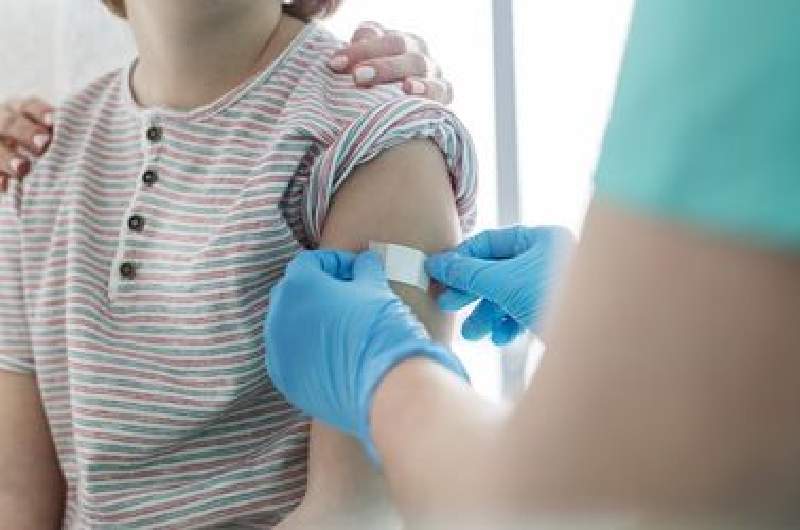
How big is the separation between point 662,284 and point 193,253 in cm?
72

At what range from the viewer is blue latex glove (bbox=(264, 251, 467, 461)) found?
29.7 inches

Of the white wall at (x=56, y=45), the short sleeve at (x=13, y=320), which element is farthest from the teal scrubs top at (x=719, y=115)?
the white wall at (x=56, y=45)

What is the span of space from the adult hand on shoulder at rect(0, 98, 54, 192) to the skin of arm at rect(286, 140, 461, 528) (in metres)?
0.41

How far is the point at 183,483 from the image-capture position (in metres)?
1.16

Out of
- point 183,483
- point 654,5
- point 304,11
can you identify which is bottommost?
point 183,483

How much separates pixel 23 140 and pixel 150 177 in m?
0.22

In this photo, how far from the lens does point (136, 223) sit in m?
1.20

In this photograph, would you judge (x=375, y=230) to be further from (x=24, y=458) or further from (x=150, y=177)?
(x=24, y=458)

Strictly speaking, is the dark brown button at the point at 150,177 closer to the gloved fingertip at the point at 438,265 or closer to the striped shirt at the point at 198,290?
the striped shirt at the point at 198,290

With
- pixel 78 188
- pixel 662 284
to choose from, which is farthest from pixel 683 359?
pixel 78 188

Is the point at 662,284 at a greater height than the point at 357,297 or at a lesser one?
greater

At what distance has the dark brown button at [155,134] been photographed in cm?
123

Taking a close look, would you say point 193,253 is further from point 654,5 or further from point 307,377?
point 654,5

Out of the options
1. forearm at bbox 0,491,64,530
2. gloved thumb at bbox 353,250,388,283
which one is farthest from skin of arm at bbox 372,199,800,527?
forearm at bbox 0,491,64,530
